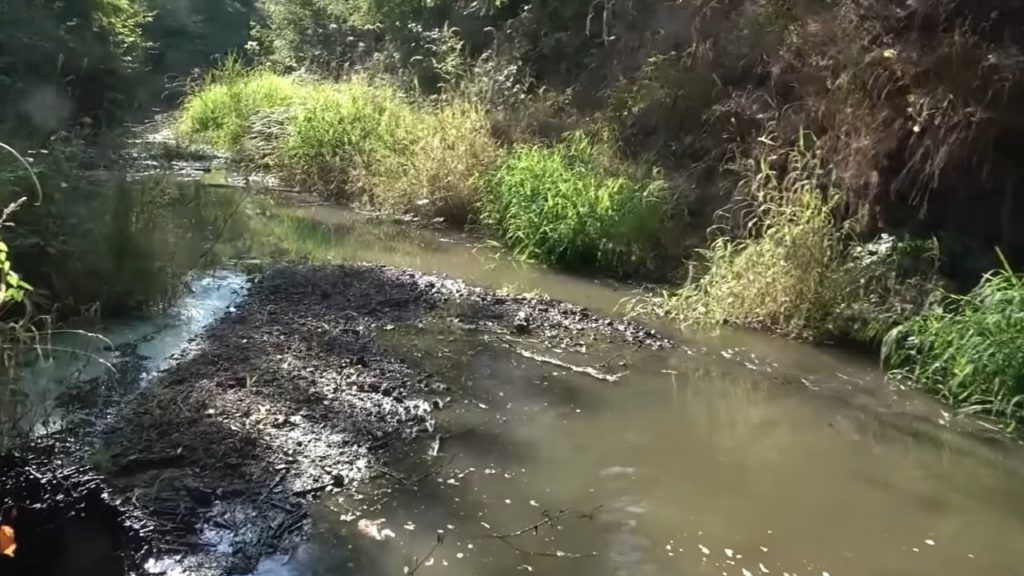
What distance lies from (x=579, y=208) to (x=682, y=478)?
4.43 meters

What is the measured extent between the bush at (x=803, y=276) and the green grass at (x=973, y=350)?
0.35 metres

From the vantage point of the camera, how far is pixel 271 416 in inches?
181

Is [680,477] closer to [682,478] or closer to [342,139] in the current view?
[682,478]

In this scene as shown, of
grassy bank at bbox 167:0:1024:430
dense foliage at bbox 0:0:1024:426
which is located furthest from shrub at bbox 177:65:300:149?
dense foliage at bbox 0:0:1024:426

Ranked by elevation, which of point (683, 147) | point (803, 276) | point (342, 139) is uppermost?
point (683, 147)

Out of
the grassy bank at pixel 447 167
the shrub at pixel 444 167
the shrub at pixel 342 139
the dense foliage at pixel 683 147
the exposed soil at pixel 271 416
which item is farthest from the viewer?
the shrub at pixel 342 139

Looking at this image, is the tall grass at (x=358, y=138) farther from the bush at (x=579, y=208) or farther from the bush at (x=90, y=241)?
the bush at (x=90, y=241)

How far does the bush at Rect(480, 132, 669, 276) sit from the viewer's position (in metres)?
8.27

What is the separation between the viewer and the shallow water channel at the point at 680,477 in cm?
367

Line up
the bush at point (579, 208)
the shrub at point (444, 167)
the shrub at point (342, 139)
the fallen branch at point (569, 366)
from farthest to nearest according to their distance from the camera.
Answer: the shrub at point (342, 139), the shrub at point (444, 167), the bush at point (579, 208), the fallen branch at point (569, 366)

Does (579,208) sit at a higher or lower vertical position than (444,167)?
higher

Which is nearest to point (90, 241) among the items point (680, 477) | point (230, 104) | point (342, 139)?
point (680, 477)

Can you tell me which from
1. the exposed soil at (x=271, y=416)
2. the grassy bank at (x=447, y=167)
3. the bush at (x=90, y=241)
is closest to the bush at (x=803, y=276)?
the exposed soil at (x=271, y=416)

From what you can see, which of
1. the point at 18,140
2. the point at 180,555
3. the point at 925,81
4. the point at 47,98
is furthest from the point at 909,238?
the point at 47,98
